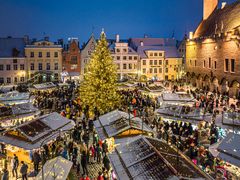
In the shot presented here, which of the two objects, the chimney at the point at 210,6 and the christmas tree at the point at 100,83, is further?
the chimney at the point at 210,6

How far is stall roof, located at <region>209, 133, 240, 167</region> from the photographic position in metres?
11.7

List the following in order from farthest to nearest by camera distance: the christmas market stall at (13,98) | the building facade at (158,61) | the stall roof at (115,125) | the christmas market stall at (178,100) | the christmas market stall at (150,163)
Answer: the building facade at (158,61), the christmas market stall at (13,98), the christmas market stall at (178,100), the stall roof at (115,125), the christmas market stall at (150,163)

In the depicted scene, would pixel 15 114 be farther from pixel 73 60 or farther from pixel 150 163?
pixel 73 60

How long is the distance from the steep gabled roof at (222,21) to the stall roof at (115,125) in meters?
24.8

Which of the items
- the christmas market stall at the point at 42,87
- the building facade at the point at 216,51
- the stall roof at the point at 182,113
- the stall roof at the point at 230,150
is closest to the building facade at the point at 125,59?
the building facade at the point at 216,51

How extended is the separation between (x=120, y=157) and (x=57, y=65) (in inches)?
1896

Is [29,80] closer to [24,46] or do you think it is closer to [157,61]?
[24,46]

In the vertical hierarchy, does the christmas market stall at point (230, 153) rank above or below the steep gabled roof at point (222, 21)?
below

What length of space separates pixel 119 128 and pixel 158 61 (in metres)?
47.0

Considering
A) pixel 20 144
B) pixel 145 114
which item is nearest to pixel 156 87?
pixel 145 114

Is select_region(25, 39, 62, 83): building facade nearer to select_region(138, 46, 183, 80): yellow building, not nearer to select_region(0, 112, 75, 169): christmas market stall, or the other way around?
select_region(138, 46, 183, 80): yellow building

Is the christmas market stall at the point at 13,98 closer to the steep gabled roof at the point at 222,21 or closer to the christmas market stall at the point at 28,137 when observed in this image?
the christmas market stall at the point at 28,137

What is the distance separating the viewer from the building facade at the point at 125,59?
5969 cm

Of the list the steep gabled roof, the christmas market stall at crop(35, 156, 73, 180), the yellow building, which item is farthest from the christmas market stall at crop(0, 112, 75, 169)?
the yellow building
